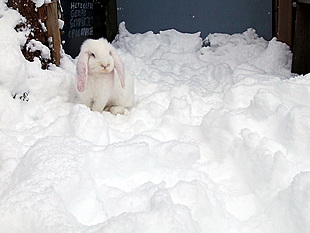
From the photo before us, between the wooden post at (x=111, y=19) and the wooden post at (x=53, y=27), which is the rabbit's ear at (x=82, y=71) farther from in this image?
the wooden post at (x=111, y=19)

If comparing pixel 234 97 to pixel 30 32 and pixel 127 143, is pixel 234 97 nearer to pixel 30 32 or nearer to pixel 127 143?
pixel 127 143

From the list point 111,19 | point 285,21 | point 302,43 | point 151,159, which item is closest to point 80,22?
point 111,19

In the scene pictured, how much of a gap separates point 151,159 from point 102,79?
3.84 feet

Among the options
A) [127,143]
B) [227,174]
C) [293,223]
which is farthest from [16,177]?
[293,223]

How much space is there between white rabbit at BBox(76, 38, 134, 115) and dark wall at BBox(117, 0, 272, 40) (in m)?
2.37

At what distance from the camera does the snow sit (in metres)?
1.66

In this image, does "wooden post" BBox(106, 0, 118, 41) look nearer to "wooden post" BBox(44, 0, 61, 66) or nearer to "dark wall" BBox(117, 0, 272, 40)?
"dark wall" BBox(117, 0, 272, 40)

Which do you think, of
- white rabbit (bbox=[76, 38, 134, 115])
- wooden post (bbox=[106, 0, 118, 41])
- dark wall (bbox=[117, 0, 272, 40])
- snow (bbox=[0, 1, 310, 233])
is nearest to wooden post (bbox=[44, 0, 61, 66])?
snow (bbox=[0, 1, 310, 233])

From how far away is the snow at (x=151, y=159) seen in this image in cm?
166

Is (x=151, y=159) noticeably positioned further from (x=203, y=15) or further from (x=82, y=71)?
(x=203, y=15)

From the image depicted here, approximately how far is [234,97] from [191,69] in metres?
1.76

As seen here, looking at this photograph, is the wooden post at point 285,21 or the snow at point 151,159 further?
the wooden post at point 285,21

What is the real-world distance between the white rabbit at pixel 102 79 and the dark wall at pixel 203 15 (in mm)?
2374

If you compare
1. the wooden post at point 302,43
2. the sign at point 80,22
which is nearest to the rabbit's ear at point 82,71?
the sign at point 80,22
